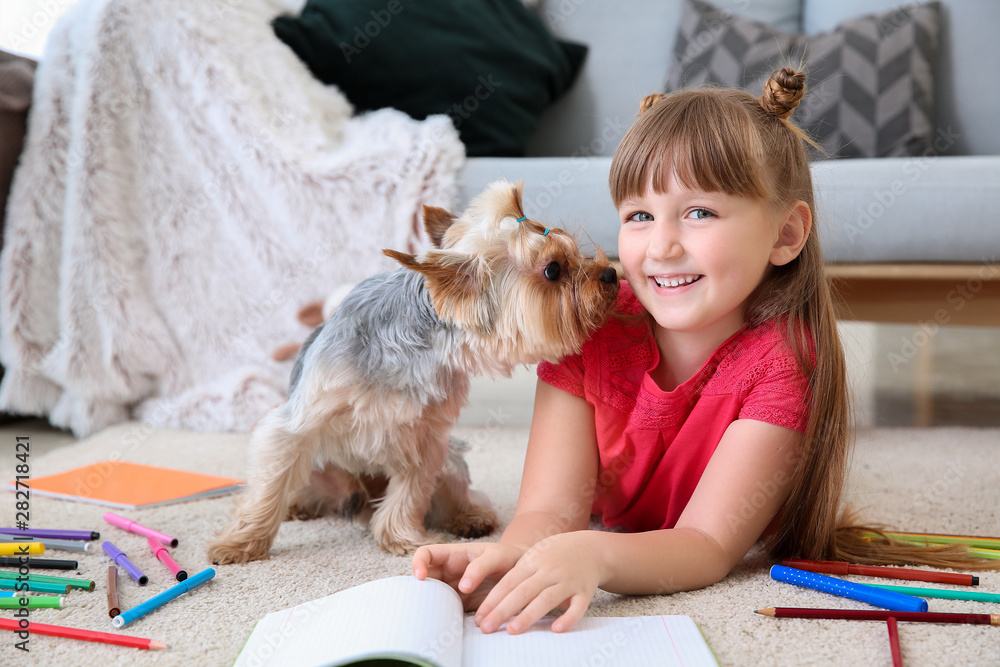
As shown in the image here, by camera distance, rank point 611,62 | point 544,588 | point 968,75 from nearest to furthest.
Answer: point 544,588 → point 968,75 → point 611,62

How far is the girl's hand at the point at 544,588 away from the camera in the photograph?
87cm

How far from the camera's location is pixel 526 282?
114cm

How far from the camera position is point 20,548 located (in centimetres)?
114

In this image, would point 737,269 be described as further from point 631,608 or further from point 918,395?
point 918,395

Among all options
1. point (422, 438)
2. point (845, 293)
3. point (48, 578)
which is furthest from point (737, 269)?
point (845, 293)

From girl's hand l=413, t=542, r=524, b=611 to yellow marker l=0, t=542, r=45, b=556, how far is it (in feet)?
2.07

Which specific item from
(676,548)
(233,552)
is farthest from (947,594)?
(233,552)

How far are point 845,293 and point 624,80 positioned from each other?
4.08 feet

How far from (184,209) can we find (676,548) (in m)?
1.95

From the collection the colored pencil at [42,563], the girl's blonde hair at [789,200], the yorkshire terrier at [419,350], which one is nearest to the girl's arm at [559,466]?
the yorkshire terrier at [419,350]

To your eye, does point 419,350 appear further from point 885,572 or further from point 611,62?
point 611,62

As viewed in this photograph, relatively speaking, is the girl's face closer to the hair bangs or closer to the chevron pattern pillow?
the hair bangs

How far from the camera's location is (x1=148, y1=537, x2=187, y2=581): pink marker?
1101 millimetres

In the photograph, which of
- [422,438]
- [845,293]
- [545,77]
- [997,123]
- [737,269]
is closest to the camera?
[737,269]
